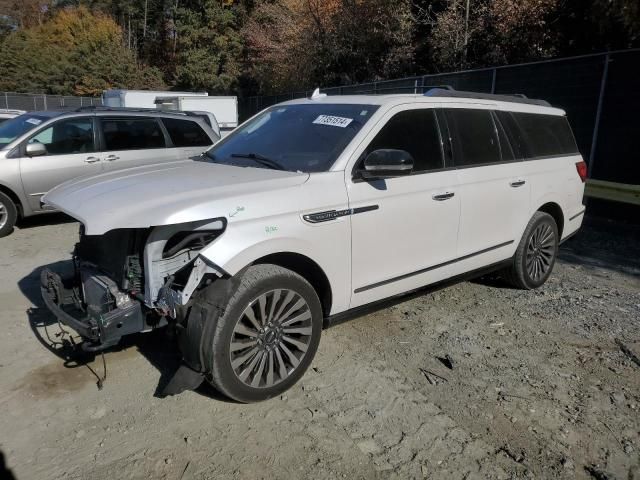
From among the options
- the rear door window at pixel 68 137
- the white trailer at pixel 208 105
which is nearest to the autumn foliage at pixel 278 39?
the white trailer at pixel 208 105

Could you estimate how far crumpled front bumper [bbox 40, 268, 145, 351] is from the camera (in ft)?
9.93

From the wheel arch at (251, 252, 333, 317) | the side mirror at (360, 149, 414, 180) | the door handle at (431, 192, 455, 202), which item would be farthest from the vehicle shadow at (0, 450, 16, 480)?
the door handle at (431, 192, 455, 202)

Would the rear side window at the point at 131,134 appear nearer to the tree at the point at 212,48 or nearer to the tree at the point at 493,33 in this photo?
the tree at the point at 493,33

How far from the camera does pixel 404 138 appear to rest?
156 inches

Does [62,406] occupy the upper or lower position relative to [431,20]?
lower

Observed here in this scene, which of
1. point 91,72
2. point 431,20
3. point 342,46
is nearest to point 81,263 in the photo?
point 431,20

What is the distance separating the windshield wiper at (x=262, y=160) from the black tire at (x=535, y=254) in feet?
8.76

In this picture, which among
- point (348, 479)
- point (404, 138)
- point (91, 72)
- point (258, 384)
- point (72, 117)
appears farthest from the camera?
point (91, 72)

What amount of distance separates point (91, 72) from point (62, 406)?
169ft

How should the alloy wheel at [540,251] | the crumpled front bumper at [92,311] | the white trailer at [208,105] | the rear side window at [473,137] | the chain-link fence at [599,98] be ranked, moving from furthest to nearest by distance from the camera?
the white trailer at [208,105], the chain-link fence at [599,98], the alloy wheel at [540,251], the rear side window at [473,137], the crumpled front bumper at [92,311]

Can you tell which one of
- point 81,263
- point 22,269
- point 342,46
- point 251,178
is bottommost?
point 22,269

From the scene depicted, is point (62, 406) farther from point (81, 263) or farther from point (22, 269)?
point (22, 269)

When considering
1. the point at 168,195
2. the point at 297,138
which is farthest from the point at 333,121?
the point at 168,195

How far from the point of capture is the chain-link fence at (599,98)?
26.8ft
